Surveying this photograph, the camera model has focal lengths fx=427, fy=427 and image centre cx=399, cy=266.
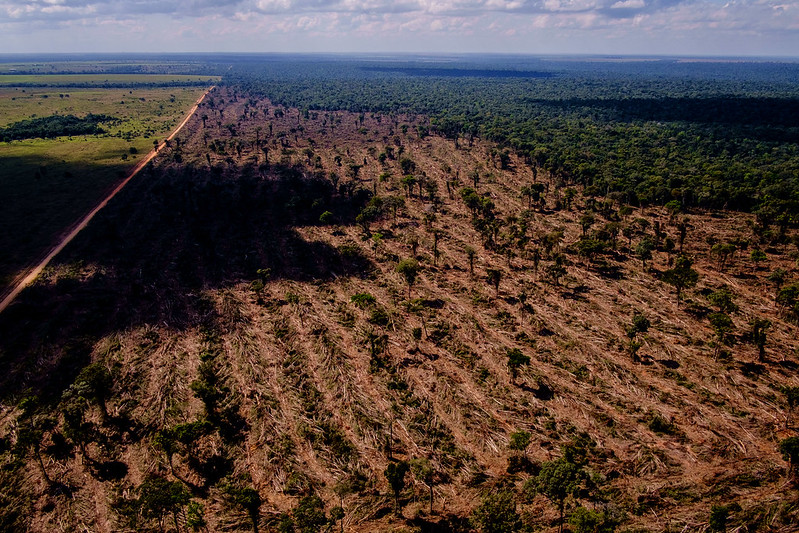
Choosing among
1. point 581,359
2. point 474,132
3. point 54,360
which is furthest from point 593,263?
point 474,132

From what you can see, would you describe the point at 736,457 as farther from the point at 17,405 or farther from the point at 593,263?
the point at 17,405

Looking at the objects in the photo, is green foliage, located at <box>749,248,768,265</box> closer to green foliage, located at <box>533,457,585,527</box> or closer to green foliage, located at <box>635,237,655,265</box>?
green foliage, located at <box>635,237,655,265</box>

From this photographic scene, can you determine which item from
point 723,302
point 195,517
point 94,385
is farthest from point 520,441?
point 94,385

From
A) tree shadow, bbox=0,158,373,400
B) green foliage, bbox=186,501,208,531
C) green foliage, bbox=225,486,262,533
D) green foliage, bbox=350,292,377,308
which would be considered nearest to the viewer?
green foliage, bbox=186,501,208,531

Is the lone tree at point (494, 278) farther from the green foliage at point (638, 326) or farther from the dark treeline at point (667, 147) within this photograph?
the dark treeline at point (667, 147)

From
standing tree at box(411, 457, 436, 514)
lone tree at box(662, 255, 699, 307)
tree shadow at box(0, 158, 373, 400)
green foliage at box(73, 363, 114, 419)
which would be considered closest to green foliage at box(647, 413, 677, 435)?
standing tree at box(411, 457, 436, 514)

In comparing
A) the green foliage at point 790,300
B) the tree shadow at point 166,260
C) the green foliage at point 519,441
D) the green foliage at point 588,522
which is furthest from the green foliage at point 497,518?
the green foliage at point 790,300

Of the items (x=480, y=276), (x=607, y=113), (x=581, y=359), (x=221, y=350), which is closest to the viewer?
(x=581, y=359)
